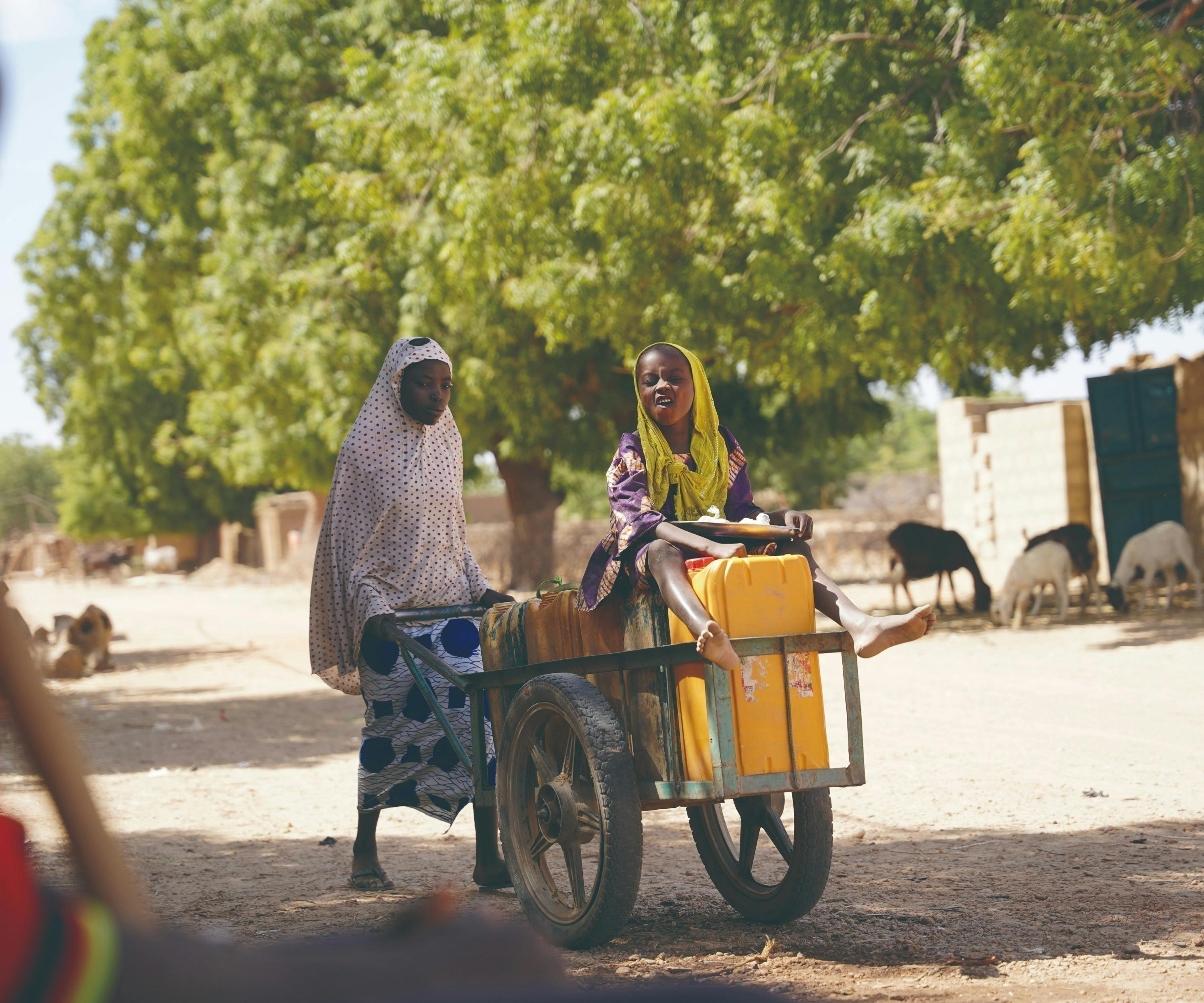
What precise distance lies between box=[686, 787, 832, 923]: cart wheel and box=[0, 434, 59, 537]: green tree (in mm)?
83978

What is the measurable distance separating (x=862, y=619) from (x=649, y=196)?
896cm

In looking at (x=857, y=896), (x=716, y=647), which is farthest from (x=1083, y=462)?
(x=716, y=647)

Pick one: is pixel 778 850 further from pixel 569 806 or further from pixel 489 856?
pixel 489 856

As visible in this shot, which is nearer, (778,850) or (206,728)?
(778,850)

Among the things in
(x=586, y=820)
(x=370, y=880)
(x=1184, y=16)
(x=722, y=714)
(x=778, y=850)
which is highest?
(x=1184, y=16)

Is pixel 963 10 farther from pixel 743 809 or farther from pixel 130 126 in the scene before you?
pixel 130 126

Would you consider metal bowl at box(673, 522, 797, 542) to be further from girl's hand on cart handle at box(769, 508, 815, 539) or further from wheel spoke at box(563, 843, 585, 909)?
wheel spoke at box(563, 843, 585, 909)

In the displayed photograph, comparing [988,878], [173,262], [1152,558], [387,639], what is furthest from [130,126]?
[988,878]

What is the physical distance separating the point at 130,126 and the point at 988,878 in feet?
70.3

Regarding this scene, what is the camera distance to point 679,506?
13.4ft

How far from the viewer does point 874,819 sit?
5613mm

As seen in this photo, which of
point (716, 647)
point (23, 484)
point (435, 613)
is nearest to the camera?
point (716, 647)

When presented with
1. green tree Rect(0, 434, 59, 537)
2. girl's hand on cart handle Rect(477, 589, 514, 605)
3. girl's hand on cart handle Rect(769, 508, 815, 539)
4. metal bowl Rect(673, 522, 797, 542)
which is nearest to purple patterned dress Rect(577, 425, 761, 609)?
metal bowl Rect(673, 522, 797, 542)

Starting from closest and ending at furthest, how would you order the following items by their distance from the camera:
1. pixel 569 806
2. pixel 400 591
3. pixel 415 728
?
pixel 569 806 → pixel 415 728 → pixel 400 591
